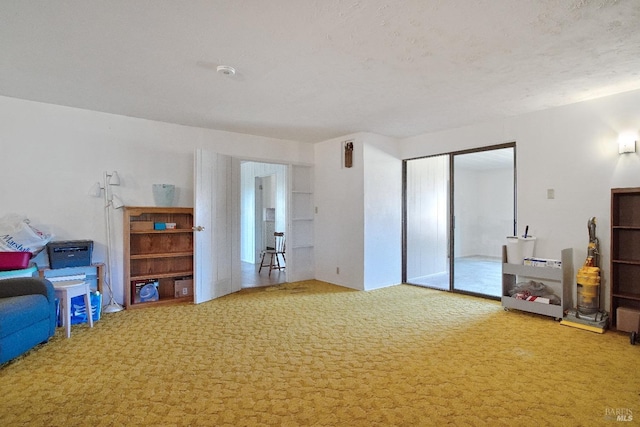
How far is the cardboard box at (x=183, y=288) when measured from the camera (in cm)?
458

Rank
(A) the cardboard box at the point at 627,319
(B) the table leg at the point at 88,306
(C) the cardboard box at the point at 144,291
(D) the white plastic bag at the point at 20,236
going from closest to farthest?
(A) the cardboard box at the point at 627,319 → (D) the white plastic bag at the point at 20,236 → (B) the table leg at the point at 88,306 → (C) the cardboard box at the point at 144,291

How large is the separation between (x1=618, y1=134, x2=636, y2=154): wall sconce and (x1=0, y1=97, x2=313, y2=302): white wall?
5.17 metres

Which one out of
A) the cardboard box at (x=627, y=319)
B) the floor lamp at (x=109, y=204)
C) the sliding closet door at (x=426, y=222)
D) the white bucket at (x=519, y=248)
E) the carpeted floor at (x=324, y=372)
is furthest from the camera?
the sliding closet door at (x=426, y=222)

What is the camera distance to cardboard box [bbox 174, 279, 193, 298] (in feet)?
15.0

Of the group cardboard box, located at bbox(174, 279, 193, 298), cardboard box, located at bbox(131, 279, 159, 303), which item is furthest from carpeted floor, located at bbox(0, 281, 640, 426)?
cardboard box, located at bbox(174, 279, 193, 298)

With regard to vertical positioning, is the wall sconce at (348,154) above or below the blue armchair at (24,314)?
above

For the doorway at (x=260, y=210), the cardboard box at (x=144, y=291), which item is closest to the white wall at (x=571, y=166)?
the doorway at (x=260, y=210)

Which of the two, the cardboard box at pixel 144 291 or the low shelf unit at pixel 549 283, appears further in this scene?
the cardboard box at pixel 144 291

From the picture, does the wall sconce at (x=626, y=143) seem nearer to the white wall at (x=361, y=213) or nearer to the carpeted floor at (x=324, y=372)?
the carpeted floor at (x=324, y=372)

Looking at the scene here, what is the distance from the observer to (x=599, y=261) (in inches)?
145

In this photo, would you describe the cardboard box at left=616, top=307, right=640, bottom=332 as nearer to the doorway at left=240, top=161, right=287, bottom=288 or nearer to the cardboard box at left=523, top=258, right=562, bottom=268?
the cardboard box at left=523, top=258, right=562, bottom=268

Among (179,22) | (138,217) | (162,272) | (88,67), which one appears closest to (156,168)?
(138,217)

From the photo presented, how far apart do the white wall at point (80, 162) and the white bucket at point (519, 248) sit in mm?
4470

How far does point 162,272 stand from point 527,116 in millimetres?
5292
